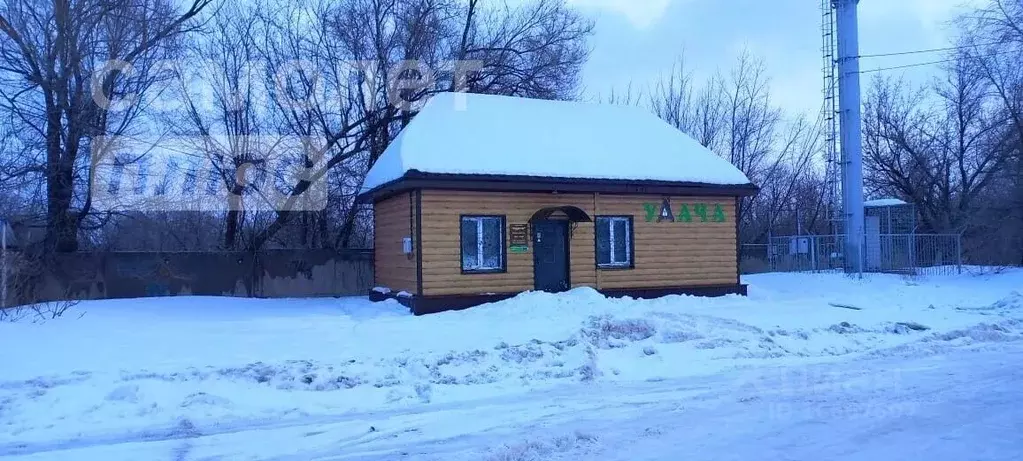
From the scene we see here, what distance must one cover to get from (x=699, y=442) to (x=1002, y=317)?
41.8 ft

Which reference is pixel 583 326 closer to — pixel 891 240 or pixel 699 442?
pixel 699 442

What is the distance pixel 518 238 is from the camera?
58.9 feet

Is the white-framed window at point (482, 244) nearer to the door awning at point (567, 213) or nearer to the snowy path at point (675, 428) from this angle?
the door awning at point (567, 213)

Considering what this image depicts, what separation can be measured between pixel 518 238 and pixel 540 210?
0.82 meters

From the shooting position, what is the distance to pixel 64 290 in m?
20.3

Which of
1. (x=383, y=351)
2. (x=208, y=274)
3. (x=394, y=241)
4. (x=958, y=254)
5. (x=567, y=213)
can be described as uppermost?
(x=567, y=213)

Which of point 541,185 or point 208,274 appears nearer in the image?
point 541,185

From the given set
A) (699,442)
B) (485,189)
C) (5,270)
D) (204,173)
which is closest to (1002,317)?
(485,189)

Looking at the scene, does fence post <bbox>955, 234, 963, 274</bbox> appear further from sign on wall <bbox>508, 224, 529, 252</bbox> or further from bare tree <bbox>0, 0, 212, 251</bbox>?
bare tree <bbox>0, 0, 212, 251</bbox>

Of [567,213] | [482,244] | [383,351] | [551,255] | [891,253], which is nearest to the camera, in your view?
[383,351]

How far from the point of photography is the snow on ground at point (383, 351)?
339 inches

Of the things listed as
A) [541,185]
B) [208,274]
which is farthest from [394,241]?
[208,274]

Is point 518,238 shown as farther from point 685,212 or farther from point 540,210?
point 685,212

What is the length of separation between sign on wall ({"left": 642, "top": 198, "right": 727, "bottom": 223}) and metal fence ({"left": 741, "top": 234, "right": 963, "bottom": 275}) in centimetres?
810
